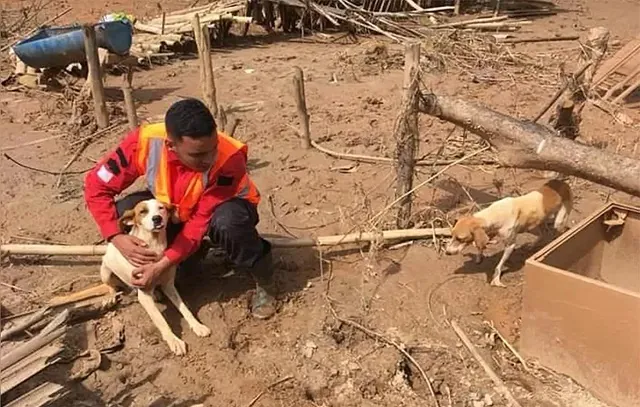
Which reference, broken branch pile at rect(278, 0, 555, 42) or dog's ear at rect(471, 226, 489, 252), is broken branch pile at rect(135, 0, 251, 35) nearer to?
broken branch pile at rect(278, 0, 555, 42)

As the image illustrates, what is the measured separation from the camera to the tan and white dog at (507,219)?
4.43m

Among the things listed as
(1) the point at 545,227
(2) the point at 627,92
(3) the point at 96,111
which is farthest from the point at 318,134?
(2) the point at 627,92

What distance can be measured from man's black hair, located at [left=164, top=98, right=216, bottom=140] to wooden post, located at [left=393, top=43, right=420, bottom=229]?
1.45m

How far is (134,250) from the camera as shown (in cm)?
403

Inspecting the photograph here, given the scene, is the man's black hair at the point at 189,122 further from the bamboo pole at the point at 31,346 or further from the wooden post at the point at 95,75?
the wooden post at the point at 95,75

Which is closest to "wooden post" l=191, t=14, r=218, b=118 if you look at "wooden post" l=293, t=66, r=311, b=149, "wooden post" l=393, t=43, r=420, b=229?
"wooden post" l=293, t=66, r=311, b=149

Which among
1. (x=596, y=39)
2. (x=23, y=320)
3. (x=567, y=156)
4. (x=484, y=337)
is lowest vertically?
(x=484, y=337)

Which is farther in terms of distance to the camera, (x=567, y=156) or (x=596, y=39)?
(x=596, y=39)

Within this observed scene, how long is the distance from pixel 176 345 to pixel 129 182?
947mm

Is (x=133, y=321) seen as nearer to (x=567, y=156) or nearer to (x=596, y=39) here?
(x=567, y=156)

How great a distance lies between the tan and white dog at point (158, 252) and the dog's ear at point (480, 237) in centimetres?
164

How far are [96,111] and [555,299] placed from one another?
17.3 ft

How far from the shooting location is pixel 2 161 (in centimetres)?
681

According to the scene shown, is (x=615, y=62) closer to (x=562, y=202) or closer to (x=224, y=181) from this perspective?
(x=562, y=202)
